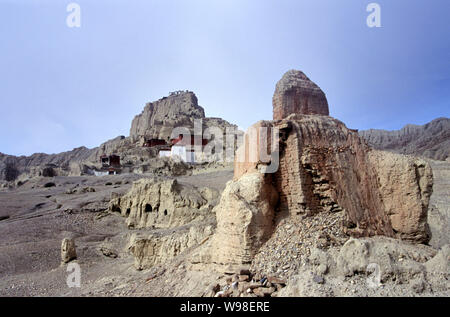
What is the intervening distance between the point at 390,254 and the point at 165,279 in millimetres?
4282

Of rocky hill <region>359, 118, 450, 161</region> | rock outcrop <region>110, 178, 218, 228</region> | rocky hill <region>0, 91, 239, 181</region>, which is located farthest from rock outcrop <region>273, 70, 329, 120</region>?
rocky hill <region>359, 118, 450, 161</region>

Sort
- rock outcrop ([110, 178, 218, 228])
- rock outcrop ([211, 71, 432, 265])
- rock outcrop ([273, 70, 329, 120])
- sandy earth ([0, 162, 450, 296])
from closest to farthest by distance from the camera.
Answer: rock outcrop ([211, 71, 432, 265]) < sandy earth ([0, 162, 450, 296]) < rock outcrop ([273, 70, 329, 120]) < rock outcrop ([110, 178, 218, 228])

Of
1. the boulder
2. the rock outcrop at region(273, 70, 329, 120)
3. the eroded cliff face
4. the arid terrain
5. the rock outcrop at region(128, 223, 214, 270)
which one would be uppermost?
the eroded cliff face

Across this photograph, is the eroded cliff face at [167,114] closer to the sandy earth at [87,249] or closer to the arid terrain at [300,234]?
the sandy earth at [87,249]

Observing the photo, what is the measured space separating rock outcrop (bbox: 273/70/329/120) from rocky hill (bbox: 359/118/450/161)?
44.2 meters

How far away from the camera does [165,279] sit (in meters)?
5.75

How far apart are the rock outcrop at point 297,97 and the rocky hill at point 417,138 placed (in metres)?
44.2

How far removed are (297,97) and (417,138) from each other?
6353cm

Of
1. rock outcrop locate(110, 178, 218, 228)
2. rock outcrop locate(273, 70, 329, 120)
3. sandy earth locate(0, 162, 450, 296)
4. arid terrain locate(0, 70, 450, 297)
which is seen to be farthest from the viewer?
rock outcrop locate(110, 178, 218, 228)

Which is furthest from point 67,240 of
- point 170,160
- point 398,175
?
point 170,160

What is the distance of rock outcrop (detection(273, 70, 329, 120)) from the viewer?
7414mm

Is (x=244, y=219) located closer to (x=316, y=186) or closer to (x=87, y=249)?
(x=316, y=186)

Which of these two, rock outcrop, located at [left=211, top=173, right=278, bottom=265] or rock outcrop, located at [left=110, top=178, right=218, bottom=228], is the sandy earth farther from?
rock outcrop, located at [left=110, top=178, right=218, bottom=228]

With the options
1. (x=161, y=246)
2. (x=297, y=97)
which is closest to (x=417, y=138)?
(x=297, y=97)
